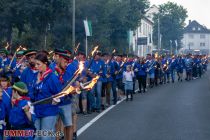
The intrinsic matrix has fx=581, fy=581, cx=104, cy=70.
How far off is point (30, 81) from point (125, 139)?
300cm

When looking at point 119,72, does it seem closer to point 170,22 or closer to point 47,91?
point 47,91

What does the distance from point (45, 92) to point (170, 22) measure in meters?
116

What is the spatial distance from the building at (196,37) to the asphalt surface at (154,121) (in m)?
173

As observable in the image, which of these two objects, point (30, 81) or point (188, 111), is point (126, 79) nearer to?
point (188, 111)

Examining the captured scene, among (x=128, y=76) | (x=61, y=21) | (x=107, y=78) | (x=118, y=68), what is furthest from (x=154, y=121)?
(x=61, y=21)

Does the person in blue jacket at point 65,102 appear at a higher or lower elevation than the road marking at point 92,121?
higher

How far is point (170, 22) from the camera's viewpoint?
12312cm

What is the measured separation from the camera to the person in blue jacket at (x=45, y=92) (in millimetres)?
8797

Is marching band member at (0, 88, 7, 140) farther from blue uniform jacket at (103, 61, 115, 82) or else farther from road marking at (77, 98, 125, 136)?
blue uniform jacket at (103, 61, 115, 82)

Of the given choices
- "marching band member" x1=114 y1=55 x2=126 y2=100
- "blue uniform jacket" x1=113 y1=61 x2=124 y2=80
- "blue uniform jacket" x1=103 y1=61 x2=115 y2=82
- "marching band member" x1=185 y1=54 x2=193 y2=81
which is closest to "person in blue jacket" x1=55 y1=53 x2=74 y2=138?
"blue uniform jacket" x1=103 y1=61 x2=115 y2=82

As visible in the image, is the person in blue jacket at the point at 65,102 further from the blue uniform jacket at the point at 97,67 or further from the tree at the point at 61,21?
the tree at the point at 61,21

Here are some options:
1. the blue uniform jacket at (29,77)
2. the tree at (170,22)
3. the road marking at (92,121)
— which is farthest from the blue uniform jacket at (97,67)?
the tree at (170,22)

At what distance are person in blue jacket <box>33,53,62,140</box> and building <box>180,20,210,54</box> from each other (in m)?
186

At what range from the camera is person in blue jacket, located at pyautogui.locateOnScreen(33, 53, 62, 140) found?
8797 millimetres
